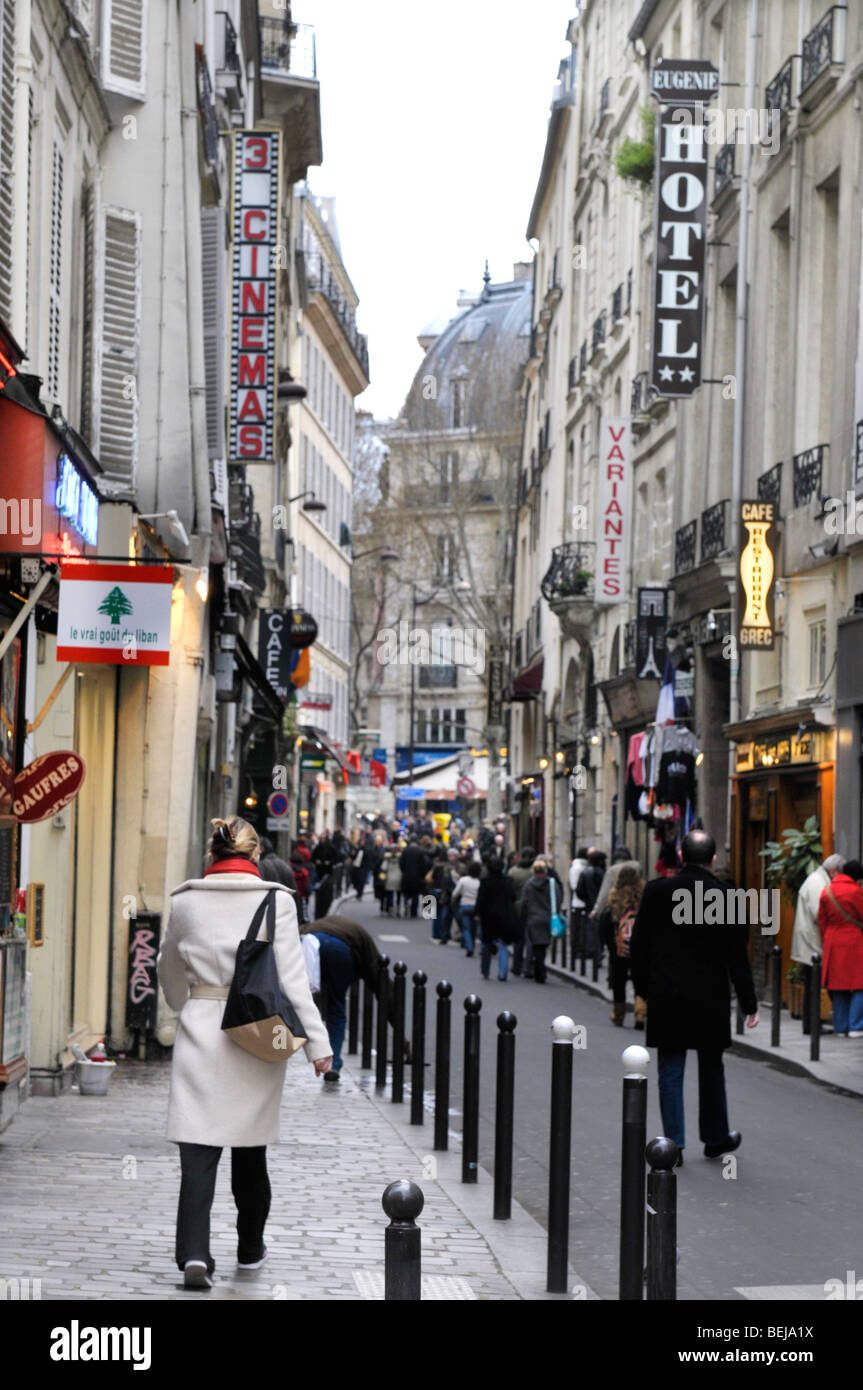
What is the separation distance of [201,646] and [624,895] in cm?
493

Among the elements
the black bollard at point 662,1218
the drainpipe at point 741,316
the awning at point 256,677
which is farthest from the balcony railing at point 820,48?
the black bollard at point 662,1218

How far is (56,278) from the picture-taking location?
45.0ft

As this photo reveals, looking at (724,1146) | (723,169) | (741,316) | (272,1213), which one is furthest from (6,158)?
(723,169)

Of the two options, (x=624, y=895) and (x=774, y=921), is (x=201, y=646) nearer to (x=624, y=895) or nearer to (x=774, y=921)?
(x=624, y=895)

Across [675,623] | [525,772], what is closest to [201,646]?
[675,623]

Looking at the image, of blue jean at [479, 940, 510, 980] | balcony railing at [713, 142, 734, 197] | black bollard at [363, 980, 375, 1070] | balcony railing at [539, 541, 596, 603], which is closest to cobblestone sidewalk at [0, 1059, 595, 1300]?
black bollard at [363, 980, 375, 1070]

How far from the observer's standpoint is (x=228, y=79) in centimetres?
2578

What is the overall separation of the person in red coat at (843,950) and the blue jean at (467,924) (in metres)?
13.1

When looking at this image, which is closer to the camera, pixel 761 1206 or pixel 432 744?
pixel 761 1206

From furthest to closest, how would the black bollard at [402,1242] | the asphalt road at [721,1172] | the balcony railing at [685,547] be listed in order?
the balcony railing at [685,547] < the asphalt road at [721,1172] < the black bollard at [402,1242]

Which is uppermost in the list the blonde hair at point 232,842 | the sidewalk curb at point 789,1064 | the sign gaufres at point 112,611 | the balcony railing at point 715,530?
the balcony railing at point 715,530

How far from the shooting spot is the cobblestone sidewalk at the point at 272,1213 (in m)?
7.64

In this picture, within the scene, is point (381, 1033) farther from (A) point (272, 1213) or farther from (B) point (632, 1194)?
(B) point (632, 1194)

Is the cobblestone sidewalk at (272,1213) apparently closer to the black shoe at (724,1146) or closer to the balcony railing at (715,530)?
the black shoe at (724,1146)
